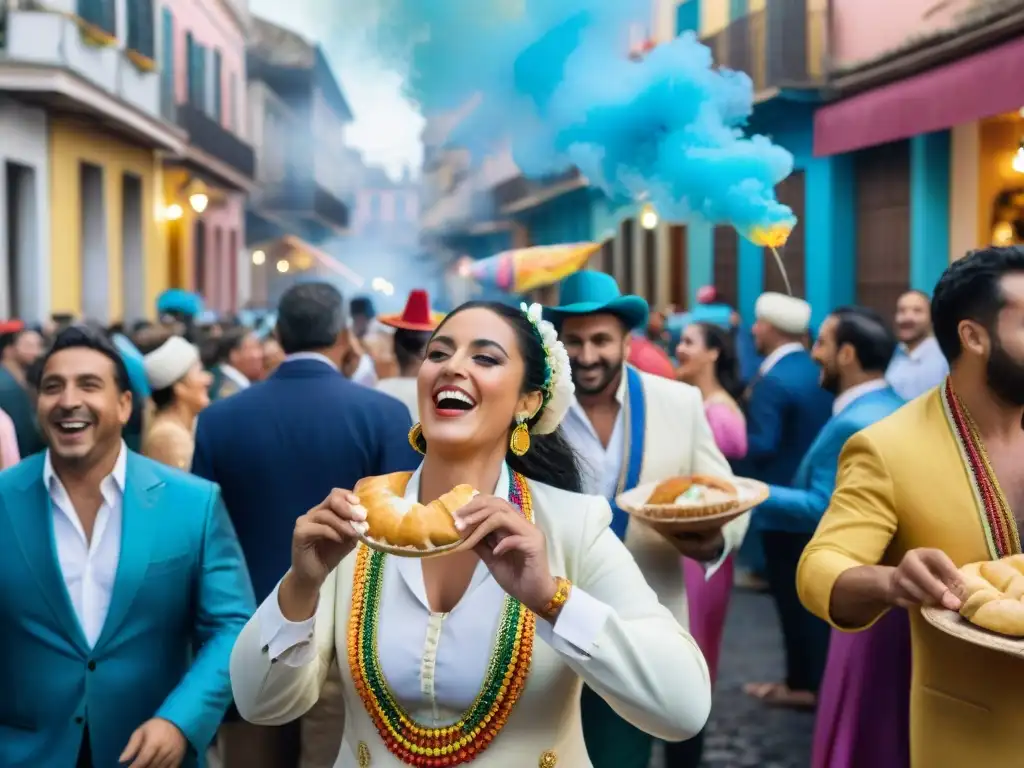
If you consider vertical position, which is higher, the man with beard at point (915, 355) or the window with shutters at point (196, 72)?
the window with shutters at point (196, 72)

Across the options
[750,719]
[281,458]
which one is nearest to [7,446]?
[281,458]

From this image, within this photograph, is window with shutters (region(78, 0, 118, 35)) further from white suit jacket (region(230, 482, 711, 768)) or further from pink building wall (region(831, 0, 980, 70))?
white suit jacket (region(230, 482, 711, 768))

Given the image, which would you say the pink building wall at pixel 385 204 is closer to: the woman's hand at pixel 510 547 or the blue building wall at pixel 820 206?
the blue building wall at pixel 820 206

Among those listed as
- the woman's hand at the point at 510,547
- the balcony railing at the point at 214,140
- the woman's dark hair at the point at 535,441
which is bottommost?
the woman's hand at the point at 510,547

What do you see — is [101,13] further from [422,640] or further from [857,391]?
[422,640]

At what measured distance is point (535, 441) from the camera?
10.1 ft

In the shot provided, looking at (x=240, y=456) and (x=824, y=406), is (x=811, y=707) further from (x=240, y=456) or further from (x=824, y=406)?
(x=240, y=456)

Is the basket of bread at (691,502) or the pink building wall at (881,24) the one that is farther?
the pink building wall at (881,24)

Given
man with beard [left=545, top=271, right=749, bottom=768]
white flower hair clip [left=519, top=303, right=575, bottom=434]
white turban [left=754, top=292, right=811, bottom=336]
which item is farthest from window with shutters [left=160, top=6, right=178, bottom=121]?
white flower hair clip [left=519, top=303, right=575, bottom=434]

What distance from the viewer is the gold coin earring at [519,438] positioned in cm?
276

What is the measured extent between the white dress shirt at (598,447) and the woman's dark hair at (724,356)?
269cm

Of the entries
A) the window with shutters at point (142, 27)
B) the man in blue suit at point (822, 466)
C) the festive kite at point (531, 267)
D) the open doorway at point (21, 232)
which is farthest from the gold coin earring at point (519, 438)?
the window with shutters at point (142, 27)

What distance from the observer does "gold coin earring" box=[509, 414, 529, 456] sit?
276 centimetres

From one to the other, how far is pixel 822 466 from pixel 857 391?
1.75 feet
